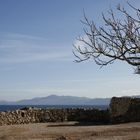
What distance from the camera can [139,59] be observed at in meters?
11.0

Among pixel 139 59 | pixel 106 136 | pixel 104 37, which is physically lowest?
pixel 106 136

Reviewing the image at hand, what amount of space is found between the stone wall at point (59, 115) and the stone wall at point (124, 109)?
2.14m

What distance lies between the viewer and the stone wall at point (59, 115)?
39062 mm

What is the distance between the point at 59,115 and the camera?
1629 inches

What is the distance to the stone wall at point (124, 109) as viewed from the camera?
3612 cm

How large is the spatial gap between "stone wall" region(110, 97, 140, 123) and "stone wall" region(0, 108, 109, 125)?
2.14 metres

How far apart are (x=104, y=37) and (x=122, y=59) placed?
114 centimetres

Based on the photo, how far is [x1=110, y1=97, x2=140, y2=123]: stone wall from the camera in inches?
1422

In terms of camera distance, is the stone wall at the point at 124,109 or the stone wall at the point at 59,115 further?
the stone wall at the point at 59,115

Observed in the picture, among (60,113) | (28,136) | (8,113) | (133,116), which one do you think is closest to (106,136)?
(28,136)

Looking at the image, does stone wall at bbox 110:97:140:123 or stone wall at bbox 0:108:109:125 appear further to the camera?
stone wall at bbox 0:108:109:125

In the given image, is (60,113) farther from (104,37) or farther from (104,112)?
(104,37)

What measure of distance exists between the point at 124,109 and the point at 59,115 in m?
7.09

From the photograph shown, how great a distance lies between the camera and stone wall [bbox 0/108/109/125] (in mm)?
39062
